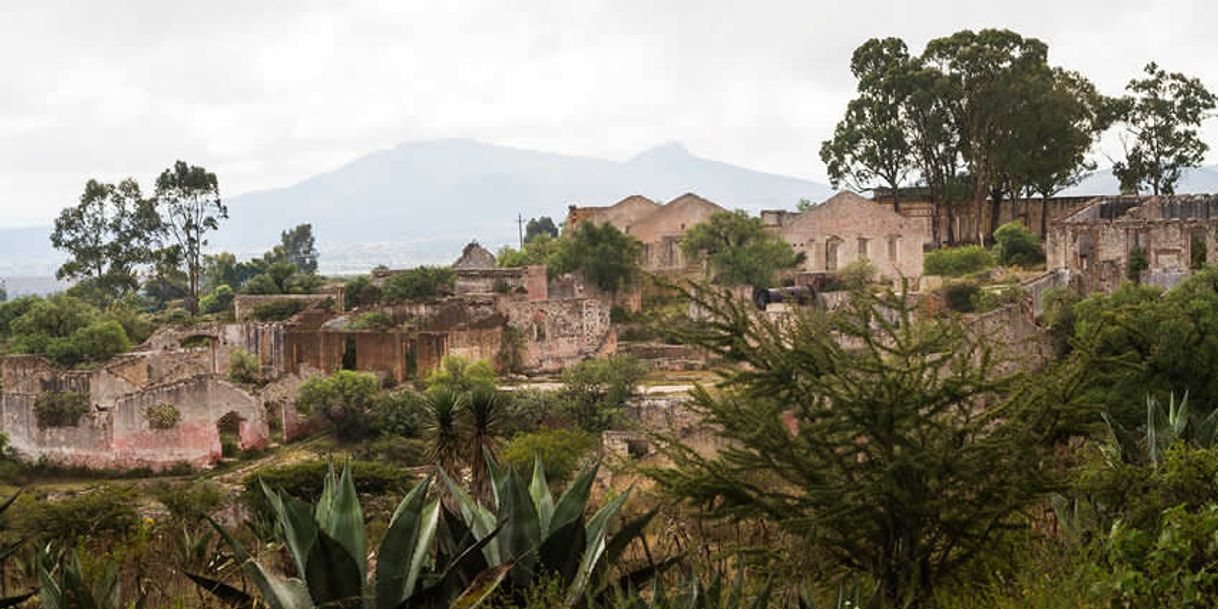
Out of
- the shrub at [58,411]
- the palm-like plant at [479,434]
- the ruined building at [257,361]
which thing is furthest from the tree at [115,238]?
the palm-like plant at [479,434]

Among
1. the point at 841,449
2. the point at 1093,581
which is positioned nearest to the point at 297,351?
the point at 841,449

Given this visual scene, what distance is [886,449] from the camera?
9984 millimetres

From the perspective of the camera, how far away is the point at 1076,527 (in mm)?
9758

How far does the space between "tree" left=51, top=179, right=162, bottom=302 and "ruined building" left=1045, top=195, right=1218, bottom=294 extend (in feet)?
130

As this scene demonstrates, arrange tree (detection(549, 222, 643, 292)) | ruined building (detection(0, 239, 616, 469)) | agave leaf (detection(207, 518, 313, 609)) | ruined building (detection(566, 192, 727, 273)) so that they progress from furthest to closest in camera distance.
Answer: ruined building (detection(566, 192, 727, 273)) → tree (detection(549, 222, 643, 292)) → ruined building (detection(0, 239, 616, 469)) → agave leaf (detection(207, 518, 313, 609))

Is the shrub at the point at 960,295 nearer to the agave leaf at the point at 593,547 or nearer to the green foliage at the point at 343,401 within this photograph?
the green foliage at the point at 343,401

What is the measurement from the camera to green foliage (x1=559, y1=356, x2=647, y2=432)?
95.8 ft

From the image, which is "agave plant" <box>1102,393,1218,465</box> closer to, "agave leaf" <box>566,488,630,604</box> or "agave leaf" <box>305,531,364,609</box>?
A: "agave leaf" <box>566,488,630,604</box>

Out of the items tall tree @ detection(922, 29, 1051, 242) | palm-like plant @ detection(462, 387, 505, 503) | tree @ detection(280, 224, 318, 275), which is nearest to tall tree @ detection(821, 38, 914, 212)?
tall tree @ detection(922, 29, 1051, 242)

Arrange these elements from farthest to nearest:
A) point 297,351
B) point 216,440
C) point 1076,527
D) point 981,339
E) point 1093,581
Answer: point 297,351 → point 216,440 → point 981,339 → point 1076,527 → point 1093,581

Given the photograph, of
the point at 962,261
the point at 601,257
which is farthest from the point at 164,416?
the point at 962,261

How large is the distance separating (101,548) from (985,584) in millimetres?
11230

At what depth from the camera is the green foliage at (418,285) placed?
4206cm

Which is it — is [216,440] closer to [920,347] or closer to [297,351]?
[297,351]
